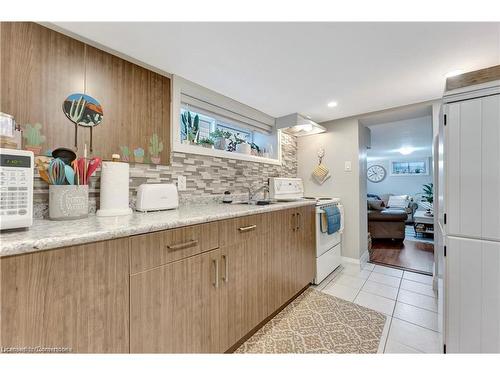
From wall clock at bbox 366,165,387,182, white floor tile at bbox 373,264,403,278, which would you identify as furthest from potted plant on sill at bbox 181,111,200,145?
wall clock at bbox 366,165,387,182

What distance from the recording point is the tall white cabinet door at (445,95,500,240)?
103 cm

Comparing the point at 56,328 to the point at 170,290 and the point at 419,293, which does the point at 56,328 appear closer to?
the point at 170,290

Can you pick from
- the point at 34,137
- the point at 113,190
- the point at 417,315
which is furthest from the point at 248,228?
the point at 417,315

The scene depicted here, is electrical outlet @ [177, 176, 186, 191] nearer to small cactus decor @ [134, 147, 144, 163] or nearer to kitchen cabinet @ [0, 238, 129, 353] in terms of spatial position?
small cactus decor @ [134, 147, 144, 163]

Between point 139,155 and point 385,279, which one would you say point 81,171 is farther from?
point 385,279

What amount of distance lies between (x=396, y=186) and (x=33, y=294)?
30.6ft

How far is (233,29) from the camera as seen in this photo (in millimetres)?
1178

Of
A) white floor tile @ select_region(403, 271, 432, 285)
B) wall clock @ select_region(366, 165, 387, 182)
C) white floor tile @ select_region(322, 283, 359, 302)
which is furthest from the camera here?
wall clock @ select_region(366, 165, 387, 182)

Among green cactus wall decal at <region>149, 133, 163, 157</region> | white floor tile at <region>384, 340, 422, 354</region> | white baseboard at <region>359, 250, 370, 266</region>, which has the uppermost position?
green cactus wall decal at <region>149, 133, 163, 157</region>

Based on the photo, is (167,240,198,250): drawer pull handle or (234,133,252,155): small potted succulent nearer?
(167,240,198,250): drawer pull handle

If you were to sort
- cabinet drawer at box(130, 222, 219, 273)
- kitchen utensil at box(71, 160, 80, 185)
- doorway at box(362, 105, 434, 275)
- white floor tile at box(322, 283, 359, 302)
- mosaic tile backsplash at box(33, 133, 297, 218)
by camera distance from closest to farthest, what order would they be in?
cabinet drawer at box(130, 222, 219, 273), kitchen utensil at box(71, 160, 80, 185), mosaic tile backsplash at box(33, 133, 297, 218), white floor tile at box(322, 283, 359, 302), doorway at box(362, 105, 434, 275)

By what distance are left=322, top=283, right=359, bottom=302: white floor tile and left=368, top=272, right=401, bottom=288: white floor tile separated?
1.35ft

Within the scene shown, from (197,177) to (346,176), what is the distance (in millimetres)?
2059
